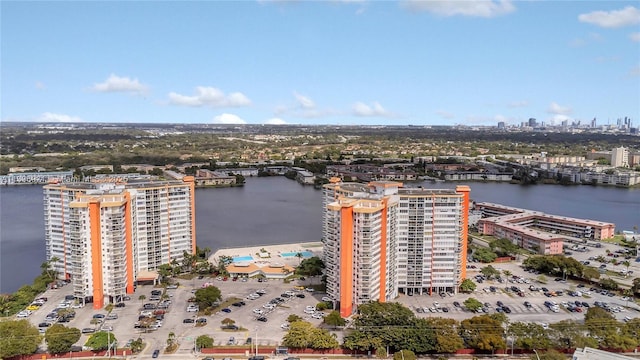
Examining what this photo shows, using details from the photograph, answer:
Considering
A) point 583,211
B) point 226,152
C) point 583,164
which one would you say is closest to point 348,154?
point 226,152

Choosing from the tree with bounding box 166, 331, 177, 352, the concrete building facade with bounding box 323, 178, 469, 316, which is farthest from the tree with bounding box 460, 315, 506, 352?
the tree with bounding box 166, 331, 177, 352

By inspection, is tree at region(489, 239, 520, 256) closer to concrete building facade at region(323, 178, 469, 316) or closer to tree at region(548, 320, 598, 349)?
concrete building facade at region(323, 178, 469, 316)

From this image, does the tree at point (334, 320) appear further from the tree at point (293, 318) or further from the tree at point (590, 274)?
the tree at point (590, 274)

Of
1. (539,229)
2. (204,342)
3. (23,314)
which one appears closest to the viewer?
(204,342)

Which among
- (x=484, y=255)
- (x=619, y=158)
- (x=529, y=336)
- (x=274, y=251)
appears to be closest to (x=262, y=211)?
(x=274, y=251)

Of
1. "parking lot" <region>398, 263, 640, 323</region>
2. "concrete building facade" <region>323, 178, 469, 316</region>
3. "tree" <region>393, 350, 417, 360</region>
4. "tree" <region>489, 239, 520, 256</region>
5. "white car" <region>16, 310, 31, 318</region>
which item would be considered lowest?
"parking lot" <region>398, 263, 640, 323</region>

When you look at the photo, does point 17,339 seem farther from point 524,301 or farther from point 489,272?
point 489,272
